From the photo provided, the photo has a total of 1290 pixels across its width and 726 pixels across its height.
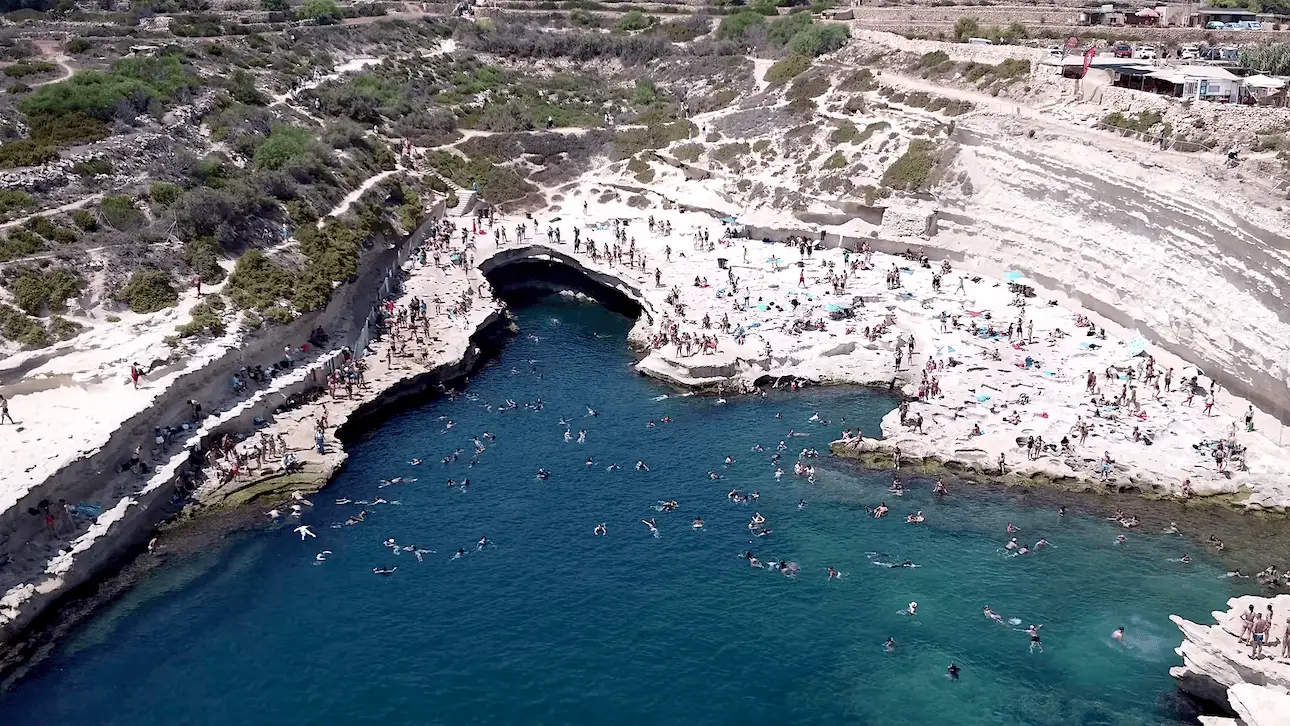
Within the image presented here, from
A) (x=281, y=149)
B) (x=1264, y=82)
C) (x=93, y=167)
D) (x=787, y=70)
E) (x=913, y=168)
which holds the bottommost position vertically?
(x=913, y=168)

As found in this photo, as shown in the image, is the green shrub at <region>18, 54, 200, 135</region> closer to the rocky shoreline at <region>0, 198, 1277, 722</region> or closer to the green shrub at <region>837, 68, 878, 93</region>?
the rocky shoreline at <region>0, 198, 1277, 722</region>

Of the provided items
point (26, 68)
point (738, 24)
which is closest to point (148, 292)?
point (26, 68)

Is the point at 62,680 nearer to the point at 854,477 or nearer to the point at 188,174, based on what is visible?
the point at 854,477

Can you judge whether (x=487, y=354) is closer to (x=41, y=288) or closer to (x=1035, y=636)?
(x=41, y=288)

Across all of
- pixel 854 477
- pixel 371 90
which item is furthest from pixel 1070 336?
pixel 371 90

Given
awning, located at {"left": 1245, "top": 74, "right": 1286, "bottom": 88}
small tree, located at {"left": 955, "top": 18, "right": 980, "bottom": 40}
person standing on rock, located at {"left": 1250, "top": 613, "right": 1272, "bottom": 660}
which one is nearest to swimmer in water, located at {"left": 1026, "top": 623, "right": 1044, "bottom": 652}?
person standing on rock, located at {"left": 1250, "top": 613, "right": 1272, "bottom": 660}

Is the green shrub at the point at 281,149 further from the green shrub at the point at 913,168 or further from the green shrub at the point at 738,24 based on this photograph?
the green shrub at the point at 738,24
